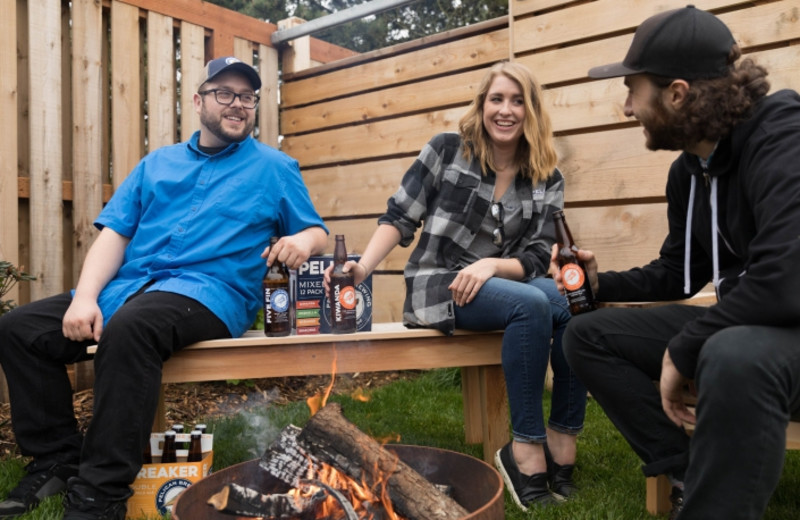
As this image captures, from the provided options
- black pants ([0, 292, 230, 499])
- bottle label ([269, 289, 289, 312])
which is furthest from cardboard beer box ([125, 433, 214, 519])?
bottle label ([269, 289, 289, 312])

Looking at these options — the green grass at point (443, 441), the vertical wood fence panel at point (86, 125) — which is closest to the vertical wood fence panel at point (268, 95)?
the vertical wood fence panel at point (86, 125)

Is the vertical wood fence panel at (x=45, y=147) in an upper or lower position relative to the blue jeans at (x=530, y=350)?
upper

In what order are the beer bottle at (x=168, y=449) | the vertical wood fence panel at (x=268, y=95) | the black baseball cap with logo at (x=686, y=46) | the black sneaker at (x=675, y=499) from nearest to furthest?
the black baseball cap with logo at (x=686, y=46) → the black sneaker at (x=675, y=499) → the beer bottle at (x=168, y=449) → the vertical wood fence panel at (x=268, y=95)

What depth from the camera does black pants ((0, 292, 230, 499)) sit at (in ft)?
7.41

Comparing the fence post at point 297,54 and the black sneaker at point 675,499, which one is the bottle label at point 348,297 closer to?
the black sneaker at point 675,499

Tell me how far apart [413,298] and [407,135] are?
194cm

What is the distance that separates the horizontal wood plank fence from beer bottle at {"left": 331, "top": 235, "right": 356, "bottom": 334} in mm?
1534

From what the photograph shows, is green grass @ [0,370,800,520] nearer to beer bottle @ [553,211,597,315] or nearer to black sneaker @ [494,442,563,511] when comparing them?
black sneaker @ [494,442,563,511]

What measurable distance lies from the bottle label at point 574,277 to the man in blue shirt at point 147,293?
38.2 inches

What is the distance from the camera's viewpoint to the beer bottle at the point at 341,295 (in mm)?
2697

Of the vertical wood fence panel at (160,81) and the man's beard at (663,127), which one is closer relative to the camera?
the man's beard at (663,127)

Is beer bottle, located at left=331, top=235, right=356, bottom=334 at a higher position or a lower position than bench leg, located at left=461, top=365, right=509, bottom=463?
higher

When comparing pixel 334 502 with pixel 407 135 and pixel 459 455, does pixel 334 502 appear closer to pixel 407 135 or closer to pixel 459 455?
pixel 459 455

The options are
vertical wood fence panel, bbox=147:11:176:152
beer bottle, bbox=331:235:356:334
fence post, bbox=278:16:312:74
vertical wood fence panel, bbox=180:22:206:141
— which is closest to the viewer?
beer bottle, bbox=331:235:356:334
